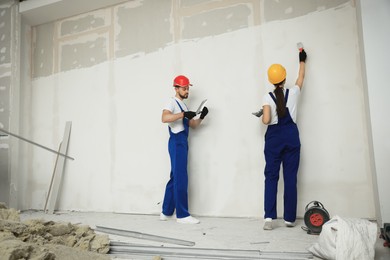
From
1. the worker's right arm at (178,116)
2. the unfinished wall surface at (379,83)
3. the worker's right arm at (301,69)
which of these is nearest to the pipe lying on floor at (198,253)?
the unfinished wall surface at (379,83)

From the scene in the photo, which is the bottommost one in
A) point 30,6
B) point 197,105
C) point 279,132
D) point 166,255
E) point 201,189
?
point 166,255

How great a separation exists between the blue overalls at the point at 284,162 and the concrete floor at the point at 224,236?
0.56 feet

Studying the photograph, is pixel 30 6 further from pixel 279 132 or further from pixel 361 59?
pixel 361 59

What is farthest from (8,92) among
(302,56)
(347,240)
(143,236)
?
(347,240)

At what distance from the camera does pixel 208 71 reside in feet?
10.7

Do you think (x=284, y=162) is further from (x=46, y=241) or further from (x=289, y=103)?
(x=46, y=241)

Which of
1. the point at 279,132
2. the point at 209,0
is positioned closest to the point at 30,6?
the point at 209,0

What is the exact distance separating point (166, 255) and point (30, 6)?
154 inches

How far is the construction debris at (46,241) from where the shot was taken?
1449 mm

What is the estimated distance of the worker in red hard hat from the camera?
2.84 m

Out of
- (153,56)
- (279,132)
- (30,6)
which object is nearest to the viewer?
(279,132)

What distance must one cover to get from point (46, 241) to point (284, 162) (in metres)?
1.91

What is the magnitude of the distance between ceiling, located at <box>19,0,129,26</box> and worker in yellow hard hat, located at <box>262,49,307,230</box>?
2480 millimetres

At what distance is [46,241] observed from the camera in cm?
186
